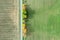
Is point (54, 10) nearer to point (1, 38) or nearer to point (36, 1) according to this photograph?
point (36, 1)

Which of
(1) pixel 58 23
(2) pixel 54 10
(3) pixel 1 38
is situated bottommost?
(3) pixel 1 38

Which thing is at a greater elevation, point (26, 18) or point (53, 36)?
point (26, 18)

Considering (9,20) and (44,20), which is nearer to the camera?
(44,20)

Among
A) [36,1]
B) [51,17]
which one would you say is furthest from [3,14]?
[51,17]

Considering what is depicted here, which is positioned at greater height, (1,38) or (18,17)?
(18,17)

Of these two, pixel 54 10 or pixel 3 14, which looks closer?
pixel 54 10

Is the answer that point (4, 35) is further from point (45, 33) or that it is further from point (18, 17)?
point (45, 33)
